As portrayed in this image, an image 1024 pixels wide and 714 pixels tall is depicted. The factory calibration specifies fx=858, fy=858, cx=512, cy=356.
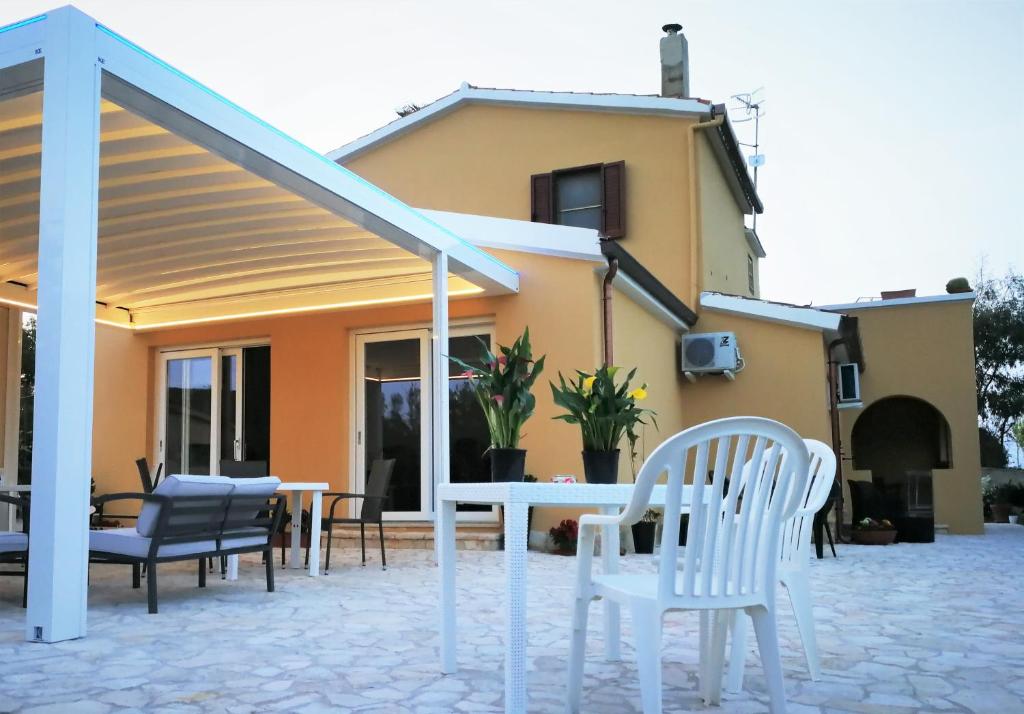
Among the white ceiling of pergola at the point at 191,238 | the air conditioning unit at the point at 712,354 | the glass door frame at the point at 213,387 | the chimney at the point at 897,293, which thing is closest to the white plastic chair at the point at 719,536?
the white ceiling of pergola at the point at 191,238

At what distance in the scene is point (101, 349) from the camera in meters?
11.0

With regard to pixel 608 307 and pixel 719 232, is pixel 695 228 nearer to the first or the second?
pixel 719 232

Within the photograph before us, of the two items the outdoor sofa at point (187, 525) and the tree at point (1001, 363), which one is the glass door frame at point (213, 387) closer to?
the outdoor sofa at point (187, 525)

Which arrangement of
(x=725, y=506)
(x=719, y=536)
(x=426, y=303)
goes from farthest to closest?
1. (x=426, y=303)
2. (x=719, y=536)
3. (x=725, y=506)

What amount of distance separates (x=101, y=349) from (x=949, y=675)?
10.5 m

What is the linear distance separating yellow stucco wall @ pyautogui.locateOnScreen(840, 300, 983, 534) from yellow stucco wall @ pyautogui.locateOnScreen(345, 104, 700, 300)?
10.4ft

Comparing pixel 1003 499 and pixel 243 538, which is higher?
pixel 243 538

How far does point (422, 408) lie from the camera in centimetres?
939

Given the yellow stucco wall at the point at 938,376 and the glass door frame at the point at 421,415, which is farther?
the yellow stucco wall at the point at 938,376

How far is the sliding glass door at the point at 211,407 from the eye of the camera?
10336 millimetres

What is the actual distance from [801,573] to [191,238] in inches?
235

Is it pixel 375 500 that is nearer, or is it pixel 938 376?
pixel 375 500

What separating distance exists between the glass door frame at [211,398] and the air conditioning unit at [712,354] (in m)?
5.86

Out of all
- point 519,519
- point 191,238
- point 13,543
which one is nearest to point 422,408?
point 191,238
